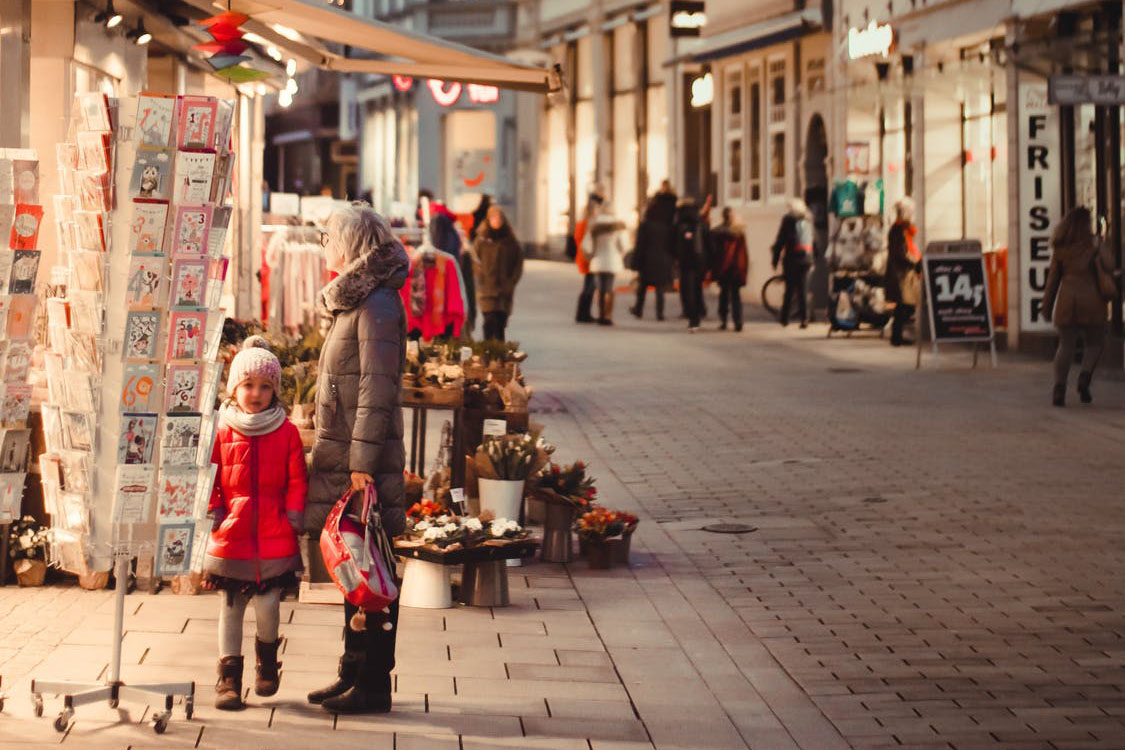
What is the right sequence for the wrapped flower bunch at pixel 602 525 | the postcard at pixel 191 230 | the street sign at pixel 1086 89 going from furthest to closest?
the street sign at pixel 1086 89, the wrapped flower bunch at pixel 602 525, the postcard at pixel 191 230

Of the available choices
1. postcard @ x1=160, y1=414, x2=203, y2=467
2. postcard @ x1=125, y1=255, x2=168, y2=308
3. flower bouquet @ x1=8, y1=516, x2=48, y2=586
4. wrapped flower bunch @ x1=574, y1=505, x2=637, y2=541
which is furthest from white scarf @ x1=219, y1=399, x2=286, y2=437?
wrapped flower bunch @ x1=574, y1=505, x2=637, y2=541

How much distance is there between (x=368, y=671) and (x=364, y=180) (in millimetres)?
60370

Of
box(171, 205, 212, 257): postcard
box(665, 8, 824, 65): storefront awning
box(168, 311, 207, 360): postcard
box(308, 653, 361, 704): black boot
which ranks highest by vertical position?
box(665, 8, 824, 65): storefront awning

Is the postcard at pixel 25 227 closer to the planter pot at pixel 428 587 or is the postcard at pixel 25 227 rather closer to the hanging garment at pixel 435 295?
the planter pot at pixel 428 587

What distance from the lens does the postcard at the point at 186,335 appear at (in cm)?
659

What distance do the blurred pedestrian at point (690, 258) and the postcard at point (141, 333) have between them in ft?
65.1

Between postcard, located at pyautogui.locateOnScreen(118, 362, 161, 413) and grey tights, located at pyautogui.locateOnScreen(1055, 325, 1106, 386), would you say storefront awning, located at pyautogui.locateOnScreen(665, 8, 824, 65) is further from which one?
postcard, located at pyautogui.locateOnScreen(118, 362, 161, 413)

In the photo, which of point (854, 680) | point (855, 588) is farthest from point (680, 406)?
point (854, 680)

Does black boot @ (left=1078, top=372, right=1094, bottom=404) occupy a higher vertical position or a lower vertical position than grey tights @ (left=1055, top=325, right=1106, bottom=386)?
lower

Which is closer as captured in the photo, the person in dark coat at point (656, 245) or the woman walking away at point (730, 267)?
the woman walking away at point (730, 267)

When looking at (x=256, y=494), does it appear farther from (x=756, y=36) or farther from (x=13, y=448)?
→ (x=756, y=36)

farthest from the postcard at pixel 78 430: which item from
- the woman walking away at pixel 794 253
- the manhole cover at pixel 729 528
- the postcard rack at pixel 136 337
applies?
the woman walking away at pixel 794 253

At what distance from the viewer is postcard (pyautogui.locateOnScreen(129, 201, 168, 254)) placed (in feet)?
21.2

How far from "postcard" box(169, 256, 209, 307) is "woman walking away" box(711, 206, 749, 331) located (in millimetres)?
19920
